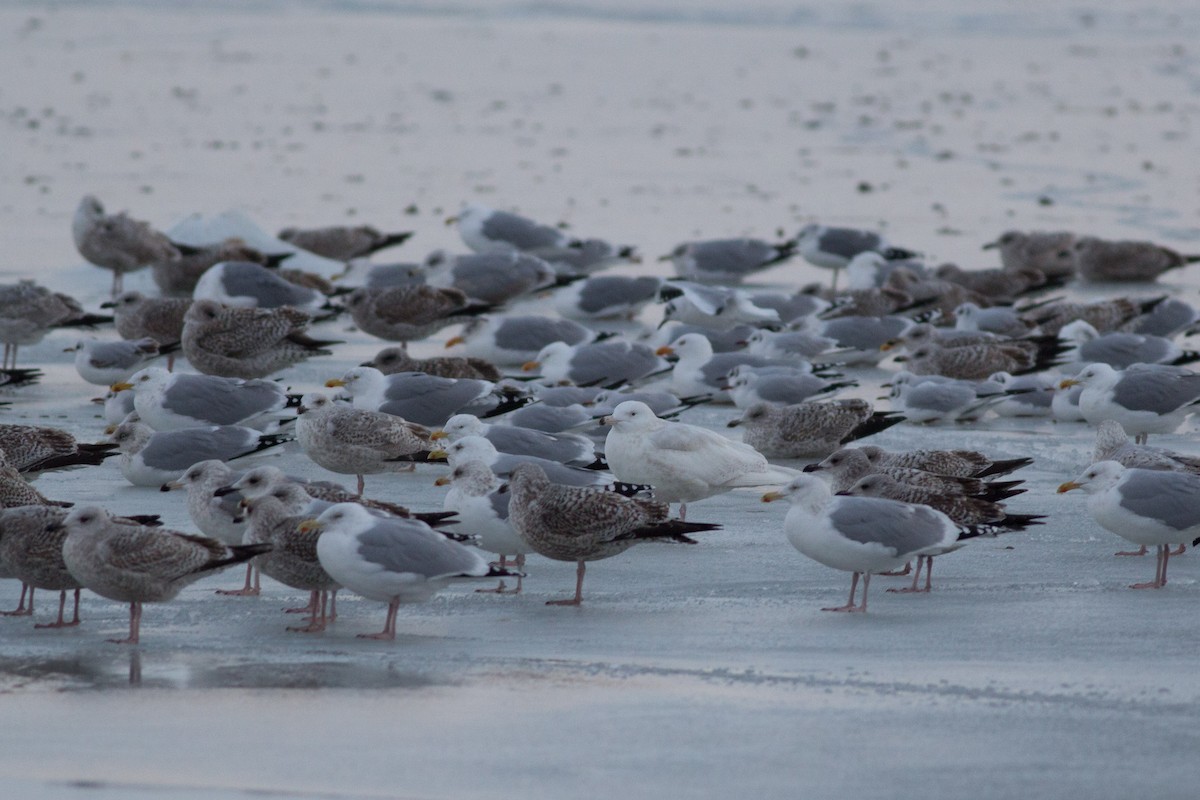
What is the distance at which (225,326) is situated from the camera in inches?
402

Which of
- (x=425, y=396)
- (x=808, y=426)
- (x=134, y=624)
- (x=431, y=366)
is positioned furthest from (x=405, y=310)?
(x=134, y=624)

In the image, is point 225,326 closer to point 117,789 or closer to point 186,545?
point 186,545

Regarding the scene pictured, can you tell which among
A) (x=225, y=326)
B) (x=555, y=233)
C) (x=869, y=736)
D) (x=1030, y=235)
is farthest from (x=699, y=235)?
(x=869, y=736)

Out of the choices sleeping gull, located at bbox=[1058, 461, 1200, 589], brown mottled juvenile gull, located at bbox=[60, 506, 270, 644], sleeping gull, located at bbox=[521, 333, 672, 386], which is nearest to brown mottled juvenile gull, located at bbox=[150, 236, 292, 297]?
sleeping gull, located at bbox=[521, 333, 672, 386]

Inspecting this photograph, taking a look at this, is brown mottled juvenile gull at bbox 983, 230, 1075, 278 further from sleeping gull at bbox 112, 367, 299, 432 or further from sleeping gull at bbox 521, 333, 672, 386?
sleeping gull at bbox 112, 367, 299, 432

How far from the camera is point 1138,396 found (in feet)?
30.0

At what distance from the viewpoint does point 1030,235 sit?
14.4m

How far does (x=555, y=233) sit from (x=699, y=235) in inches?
67.0

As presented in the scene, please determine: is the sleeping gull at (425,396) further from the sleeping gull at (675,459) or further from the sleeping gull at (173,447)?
the sleeping gull at (675,459)

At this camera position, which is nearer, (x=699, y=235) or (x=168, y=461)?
(x=168, y=461)

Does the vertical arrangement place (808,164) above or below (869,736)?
above

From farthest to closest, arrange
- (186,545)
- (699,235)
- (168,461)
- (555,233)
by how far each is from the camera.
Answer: (699,235) < (555,233) < (168,461) < (186,545)

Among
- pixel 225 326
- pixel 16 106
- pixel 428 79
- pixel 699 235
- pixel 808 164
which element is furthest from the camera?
pixel 428 79

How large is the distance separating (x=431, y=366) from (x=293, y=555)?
3.70m
